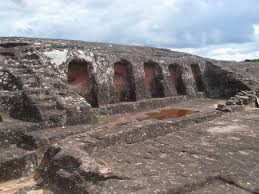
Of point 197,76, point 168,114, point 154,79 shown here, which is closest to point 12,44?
point 168,114

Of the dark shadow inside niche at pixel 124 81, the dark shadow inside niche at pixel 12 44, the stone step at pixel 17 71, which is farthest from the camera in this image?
the dark shadow inside niche at pixel 124 81

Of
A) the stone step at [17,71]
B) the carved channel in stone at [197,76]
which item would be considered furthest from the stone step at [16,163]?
the carved channel in stone at [197,76]

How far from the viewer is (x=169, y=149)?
5215 mm

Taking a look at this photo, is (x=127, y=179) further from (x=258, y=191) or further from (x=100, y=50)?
→ (x=100, y=50)

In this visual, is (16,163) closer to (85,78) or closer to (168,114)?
(85,78)

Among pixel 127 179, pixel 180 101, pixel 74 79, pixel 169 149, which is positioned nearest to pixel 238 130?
pixel 169 149

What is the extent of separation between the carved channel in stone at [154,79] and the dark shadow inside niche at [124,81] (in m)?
1.01

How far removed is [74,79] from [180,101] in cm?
422

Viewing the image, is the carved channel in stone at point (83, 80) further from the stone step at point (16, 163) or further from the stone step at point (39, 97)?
the stone step at point (16, 163)

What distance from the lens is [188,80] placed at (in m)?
13.9

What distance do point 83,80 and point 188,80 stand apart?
16.5ft

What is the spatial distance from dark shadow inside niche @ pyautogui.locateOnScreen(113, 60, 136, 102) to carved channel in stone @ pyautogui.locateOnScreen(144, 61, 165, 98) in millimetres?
1013

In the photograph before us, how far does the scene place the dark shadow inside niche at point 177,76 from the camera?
1379 centimetres

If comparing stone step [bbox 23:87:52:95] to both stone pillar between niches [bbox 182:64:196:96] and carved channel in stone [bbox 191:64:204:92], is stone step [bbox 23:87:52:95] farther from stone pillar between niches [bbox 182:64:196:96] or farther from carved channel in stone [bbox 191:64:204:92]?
carved channel in stone [bbox 191:64:204:92]
